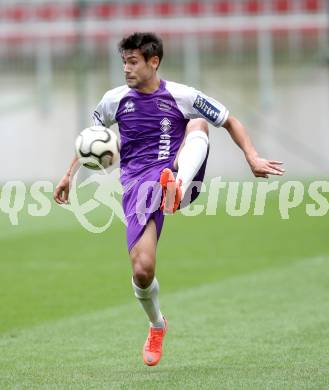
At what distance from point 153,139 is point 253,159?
2.63 ft

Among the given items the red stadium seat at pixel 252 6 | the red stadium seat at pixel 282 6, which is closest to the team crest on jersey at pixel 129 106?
the red stadium seat at pixel 282 6

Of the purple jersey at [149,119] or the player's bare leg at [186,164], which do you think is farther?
the purple jersey at [149,119]

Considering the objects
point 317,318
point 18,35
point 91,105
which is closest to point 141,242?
point 317,318

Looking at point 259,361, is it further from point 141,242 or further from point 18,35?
point 18,35

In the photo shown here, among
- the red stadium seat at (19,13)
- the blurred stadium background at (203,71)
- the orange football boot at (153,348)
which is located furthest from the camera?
the red stadium seat at (19,13)

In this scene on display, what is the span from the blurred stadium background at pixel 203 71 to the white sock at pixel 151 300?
1905 cm

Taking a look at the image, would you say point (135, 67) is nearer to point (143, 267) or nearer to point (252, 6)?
point (143, 267)

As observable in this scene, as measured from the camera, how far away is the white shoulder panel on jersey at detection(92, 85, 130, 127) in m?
7.82

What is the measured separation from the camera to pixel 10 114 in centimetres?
2792

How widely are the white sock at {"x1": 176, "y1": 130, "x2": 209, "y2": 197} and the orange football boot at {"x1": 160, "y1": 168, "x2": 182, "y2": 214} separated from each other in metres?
0.10

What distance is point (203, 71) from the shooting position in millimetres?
28312

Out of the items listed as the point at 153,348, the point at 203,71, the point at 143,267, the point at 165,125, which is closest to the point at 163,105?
A: the point at 165,125

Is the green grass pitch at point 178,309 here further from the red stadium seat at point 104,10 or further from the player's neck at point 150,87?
the red stadium seat at point 104,10

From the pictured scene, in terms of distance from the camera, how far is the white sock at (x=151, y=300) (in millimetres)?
7555
